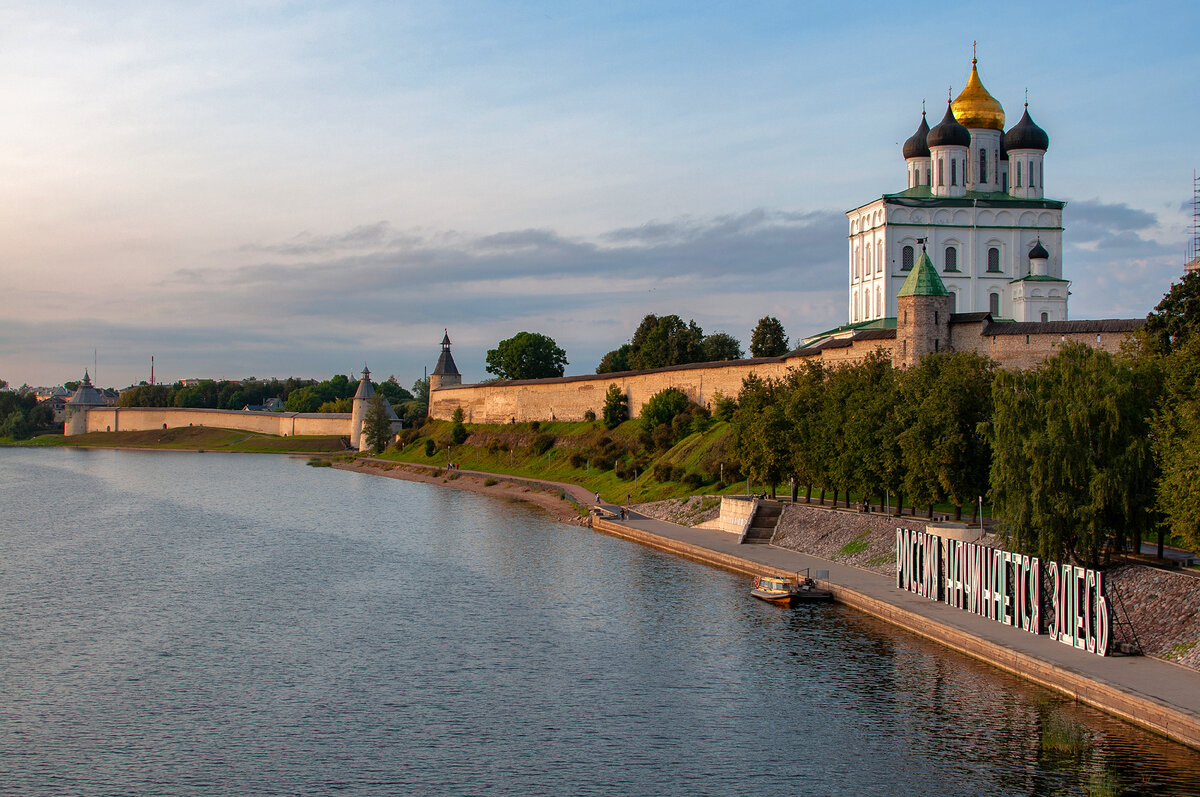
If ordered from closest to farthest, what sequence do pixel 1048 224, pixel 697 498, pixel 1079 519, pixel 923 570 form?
pixel 1079 519
pixel 923 570
pixel 697 498
pixel 1048 224

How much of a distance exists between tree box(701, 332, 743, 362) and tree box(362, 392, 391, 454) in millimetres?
29691

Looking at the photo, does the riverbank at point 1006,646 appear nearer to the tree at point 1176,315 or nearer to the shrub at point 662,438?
the tree at point 1176,315

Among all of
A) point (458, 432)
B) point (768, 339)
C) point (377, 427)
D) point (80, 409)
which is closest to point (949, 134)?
point (768, 339)

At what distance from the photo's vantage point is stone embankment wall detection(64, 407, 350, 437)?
106m

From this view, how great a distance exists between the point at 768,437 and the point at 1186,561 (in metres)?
15.8

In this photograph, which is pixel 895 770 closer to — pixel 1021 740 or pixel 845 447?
pixel 1021 740

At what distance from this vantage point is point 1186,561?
70.5 feet

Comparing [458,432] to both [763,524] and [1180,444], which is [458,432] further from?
[1180,444]

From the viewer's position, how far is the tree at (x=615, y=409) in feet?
201

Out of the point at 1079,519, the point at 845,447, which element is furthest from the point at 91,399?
the point at 1079,519

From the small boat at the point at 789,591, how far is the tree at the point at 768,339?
1502 inches

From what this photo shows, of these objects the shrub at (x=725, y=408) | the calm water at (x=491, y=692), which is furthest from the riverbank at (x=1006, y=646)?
the shrub at (x=725, y=408)

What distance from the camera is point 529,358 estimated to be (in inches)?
3634

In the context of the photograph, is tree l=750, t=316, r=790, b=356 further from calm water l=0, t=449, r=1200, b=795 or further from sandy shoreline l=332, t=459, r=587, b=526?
calm water l=0, t=449, r=1200, b=795
